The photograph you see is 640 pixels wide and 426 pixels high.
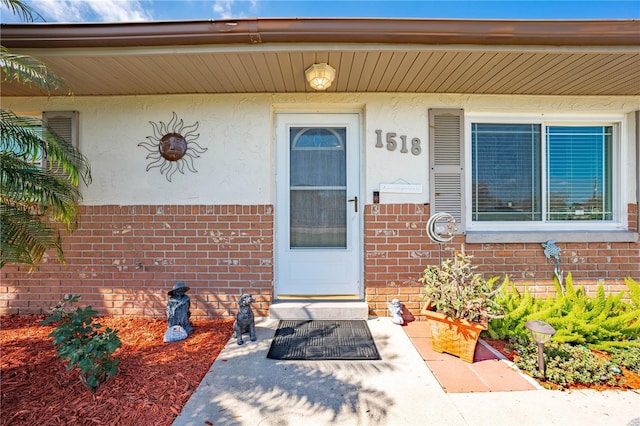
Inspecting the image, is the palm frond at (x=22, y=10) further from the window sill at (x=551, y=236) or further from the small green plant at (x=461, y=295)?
the window sill at (x=551, y=236)

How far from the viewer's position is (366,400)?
1.87 metres

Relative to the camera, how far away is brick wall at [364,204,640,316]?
313 cm

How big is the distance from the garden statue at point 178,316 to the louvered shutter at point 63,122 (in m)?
2.06

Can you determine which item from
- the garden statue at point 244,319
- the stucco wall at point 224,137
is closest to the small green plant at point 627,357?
the stucco wall at point 224,137

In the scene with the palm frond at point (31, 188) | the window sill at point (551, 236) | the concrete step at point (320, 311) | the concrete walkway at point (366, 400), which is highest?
the palm frond at point (31, 188)

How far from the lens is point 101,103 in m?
3.16

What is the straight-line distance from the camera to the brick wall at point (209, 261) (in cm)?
313

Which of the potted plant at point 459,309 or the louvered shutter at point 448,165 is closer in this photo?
the potted plant at point 459,309

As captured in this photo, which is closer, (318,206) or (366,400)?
(366,400)

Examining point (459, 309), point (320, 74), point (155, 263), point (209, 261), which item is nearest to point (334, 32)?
point (320, 74)

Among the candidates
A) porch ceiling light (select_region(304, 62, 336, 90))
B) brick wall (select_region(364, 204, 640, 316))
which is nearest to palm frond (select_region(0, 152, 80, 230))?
porch ceiling light (select_region(304, 62, 336, 90))

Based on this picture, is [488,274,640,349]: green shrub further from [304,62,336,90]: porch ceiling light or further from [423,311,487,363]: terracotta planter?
[304,62,336,90]: porch ceiling light

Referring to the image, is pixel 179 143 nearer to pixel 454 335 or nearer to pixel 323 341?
pixel 323 341

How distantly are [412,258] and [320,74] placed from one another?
2109 millimetres
